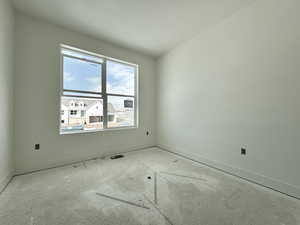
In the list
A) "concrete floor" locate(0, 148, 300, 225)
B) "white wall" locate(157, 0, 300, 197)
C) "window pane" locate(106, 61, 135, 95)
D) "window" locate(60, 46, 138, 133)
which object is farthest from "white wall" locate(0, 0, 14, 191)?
"white wall" locate(157, 0, 300, 197)

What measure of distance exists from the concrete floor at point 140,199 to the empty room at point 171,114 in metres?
0.02

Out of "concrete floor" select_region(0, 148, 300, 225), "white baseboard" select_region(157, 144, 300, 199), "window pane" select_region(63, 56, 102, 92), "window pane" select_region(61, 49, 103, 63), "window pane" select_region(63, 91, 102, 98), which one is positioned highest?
"window pane" select_region(61, 49, 103, 63)

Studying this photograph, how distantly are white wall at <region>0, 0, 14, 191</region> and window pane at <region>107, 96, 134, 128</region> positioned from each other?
69.1 inches

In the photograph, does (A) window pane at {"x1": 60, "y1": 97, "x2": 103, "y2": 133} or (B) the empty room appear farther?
(A) window pane at {"x1": 60, "y1": 97, "x2": 103, "y2": 133}

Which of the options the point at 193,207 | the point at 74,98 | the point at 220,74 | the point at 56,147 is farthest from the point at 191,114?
the point at 56,147

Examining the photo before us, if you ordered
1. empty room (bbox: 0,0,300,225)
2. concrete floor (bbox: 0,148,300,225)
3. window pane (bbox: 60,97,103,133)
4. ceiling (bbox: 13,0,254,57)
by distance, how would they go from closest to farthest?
concrete floor (bbox: 0,148,300,225)
empty room (bbox: 0,0,300,225)
ceiling (bbox: 13,0,254,57)
window pane (bbox: 60,97,103,133)

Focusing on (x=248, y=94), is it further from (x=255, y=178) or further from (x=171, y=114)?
(x=171, y=114)

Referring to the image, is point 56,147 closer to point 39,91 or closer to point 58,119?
point 58,119

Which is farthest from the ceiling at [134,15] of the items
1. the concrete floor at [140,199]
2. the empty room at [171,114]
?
the concrete floor at [140,199]

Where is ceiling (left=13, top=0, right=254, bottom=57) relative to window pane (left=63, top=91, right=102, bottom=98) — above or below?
above

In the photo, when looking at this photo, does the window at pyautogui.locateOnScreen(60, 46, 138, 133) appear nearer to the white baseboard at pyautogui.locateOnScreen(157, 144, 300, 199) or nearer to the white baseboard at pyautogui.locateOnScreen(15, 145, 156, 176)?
the white baseboard at pyautogui.locateOnScreen(15, 145, 156, 176)

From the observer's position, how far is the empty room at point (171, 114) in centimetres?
155

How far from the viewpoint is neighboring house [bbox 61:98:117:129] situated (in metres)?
2.74

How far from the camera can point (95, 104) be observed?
3143 mm
